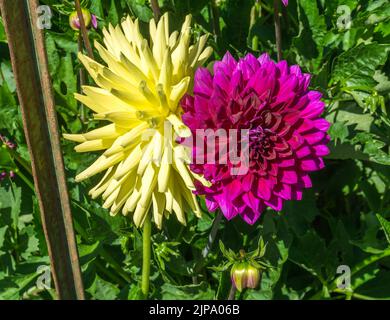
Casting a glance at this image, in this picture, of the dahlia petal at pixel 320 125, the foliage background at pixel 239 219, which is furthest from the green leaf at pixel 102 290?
the dahlia petal at pixel 320 125

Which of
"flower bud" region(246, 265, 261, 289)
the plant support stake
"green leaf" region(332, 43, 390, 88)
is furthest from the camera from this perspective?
"green leaf" region(332, 43, 390, 88)

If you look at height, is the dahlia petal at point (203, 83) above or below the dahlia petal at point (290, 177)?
above

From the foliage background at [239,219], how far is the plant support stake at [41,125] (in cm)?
32

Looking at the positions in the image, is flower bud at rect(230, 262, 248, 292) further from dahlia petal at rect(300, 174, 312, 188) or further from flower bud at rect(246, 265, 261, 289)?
dahlia petal at rect(300, 174, 312, 188)

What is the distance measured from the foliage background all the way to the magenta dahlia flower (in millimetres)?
246

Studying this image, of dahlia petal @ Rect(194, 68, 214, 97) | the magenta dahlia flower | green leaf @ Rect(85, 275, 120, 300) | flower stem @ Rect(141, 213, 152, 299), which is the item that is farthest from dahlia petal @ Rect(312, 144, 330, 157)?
green leaf @ Rect(85, 275, 120, 300)

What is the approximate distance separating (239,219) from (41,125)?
636 millimetres

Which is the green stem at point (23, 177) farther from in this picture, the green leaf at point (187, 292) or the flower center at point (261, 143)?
the flower center at point (261, 143)

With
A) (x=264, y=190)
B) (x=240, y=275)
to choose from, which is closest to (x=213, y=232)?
(x=240, y=275)

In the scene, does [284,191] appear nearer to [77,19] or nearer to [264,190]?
[264,190]

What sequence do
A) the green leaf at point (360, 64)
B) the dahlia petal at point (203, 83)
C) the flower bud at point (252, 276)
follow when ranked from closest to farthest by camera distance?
the dahlia petal at point (203, 83) < the flower bud at point (252, 276) < the green leaf at point (360, 64)

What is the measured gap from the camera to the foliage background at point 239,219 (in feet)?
3.42

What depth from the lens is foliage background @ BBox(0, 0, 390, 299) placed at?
104 cm

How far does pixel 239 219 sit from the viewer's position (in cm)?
118
